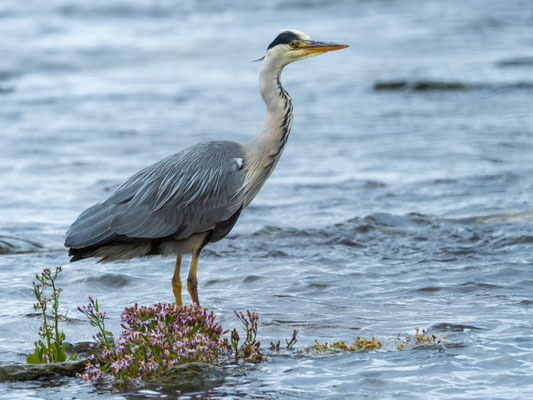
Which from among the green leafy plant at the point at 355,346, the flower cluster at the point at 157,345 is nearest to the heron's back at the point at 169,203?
the flower cluster at the point at 157,345

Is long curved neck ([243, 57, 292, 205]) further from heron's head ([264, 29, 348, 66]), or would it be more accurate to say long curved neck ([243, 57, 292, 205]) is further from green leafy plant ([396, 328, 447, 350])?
green leafy plant ([396, 328, 447, 350])

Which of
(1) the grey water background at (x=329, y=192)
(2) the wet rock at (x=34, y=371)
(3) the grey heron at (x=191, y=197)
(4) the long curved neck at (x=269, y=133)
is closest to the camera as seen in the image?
(2) the wet rock at (x=34, y=371)

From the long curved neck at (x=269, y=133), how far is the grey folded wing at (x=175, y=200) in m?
0.12

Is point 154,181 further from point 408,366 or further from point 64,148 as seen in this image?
point 64,148

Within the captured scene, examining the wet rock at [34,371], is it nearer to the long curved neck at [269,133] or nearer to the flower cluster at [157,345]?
the flower cluster at [157,345]

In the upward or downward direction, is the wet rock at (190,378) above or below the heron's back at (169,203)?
below

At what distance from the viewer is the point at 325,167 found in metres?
12.8

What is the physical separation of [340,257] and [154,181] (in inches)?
93.1

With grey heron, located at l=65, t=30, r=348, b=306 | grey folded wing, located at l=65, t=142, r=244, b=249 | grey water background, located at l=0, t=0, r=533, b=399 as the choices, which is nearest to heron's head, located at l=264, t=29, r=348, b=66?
grey heron, located at l=65, t=30, r=348, b=306

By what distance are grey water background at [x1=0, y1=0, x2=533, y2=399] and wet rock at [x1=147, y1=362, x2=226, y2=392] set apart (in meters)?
0.11

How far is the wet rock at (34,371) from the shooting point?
5.46 m

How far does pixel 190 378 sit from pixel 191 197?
1.80 meters

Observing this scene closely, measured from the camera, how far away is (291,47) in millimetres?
7191

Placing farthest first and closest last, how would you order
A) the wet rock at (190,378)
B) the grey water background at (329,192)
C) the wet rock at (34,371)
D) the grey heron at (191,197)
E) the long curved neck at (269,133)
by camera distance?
1. the long curved neck at (269,133)
2. the grey heron at (191,197)
3. the grey water background at (329,192)
4. the wet rock at (34,371)
5. the wet rock at (190,378)
